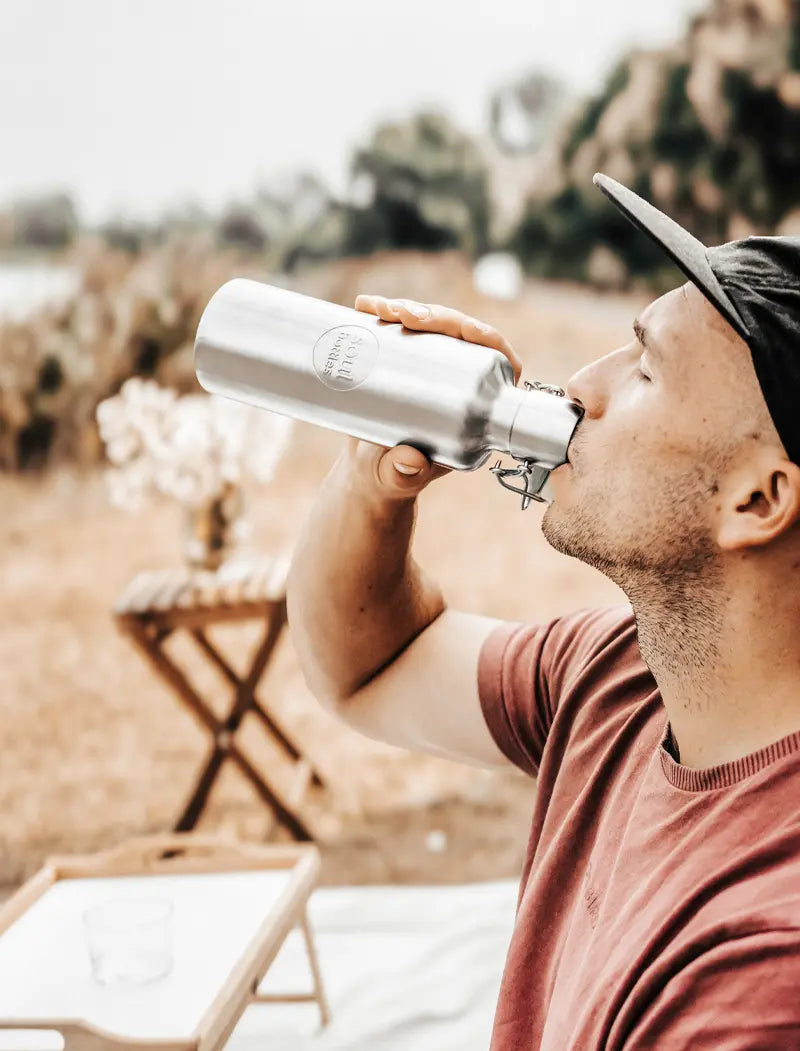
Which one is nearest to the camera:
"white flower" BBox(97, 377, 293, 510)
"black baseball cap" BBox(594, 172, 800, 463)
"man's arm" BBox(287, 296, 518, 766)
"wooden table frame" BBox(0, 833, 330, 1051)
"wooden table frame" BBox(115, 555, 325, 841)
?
"black baseball cap" BBox(594, 172, 800, 463)

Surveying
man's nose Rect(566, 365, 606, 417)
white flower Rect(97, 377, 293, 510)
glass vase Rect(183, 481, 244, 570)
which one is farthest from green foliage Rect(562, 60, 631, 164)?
man's nose Rect(566, 365, 606, 417)

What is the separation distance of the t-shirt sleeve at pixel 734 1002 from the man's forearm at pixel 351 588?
48 cm

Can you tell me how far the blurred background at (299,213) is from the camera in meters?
3.29

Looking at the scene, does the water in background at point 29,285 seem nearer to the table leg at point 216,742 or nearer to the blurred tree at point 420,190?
the blurred tree at point 420,190

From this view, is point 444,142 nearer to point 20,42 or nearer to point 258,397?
point 20,42

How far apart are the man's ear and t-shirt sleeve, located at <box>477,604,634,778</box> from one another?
25 cm

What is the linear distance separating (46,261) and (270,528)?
1.14 meters

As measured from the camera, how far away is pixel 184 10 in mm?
3289

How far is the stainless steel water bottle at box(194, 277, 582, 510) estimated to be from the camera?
0.84 m

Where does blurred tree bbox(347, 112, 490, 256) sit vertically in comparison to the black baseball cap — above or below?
below

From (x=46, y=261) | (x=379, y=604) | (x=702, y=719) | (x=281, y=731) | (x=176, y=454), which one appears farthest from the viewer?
(x=46, y=261)

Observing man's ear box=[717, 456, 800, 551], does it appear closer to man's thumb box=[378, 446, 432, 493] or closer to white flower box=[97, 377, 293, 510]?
man's thumb box=[378, 446, 432, 493]

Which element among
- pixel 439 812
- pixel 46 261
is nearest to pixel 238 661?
pixel 439 812

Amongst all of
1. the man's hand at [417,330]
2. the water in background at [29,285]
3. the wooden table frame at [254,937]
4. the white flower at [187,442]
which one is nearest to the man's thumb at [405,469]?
the man's hand at [417,330]
